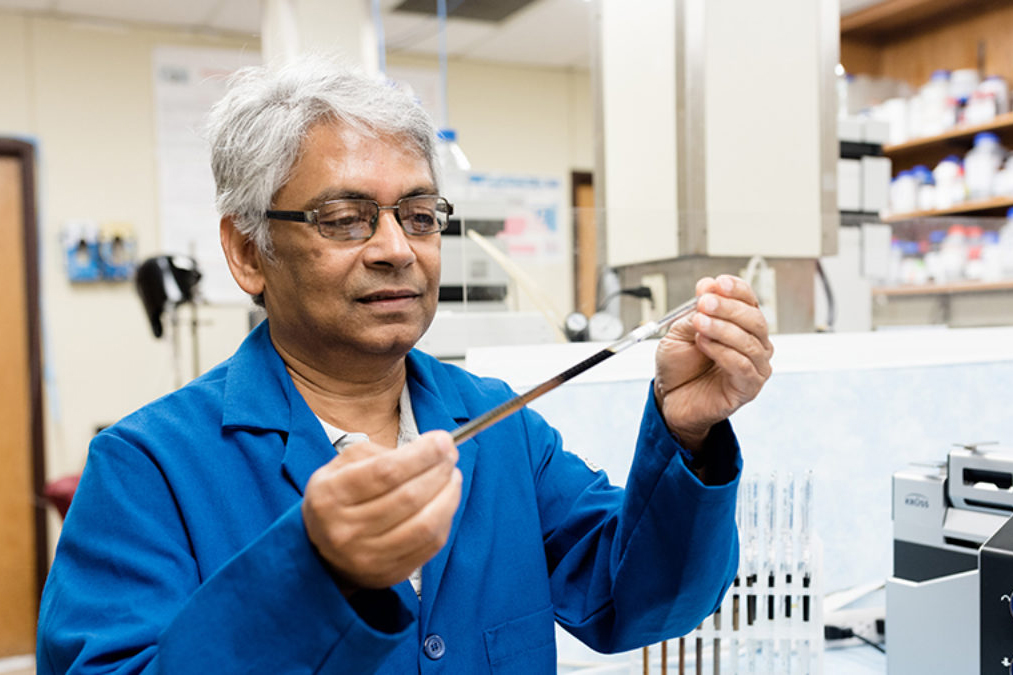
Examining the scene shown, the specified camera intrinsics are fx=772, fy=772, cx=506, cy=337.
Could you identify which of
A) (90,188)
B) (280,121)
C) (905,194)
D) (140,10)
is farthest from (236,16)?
(280,121)

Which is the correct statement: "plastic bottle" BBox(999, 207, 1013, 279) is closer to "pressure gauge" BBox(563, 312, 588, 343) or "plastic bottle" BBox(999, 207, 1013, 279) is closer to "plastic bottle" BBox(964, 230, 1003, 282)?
"plastic bottle" BBox(964, 230, 1003, 282)

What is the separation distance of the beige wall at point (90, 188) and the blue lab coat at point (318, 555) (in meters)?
3.23

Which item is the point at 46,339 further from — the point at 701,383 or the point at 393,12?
the point at 701,383

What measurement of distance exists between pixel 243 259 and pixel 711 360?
23.2 inches

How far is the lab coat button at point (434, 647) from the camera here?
2.76 ft

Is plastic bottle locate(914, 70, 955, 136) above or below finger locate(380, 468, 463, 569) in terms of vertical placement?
above

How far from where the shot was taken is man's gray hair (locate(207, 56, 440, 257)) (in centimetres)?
88

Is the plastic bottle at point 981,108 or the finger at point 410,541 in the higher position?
the plastic bottle at point 981,108

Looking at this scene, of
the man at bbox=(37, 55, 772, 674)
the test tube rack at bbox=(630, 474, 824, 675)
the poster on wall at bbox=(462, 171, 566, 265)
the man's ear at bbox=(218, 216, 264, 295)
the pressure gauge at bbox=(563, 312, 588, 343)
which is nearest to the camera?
the man at bbox=(37, 55, 772, 674)

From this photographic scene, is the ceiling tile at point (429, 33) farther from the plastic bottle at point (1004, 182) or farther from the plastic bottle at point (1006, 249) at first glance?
the plastic bottle at point (1006, 249)

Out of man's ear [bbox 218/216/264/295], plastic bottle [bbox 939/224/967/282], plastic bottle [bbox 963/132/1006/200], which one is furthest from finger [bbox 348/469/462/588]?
plastic bottle [bbox 963/132/1006/200]

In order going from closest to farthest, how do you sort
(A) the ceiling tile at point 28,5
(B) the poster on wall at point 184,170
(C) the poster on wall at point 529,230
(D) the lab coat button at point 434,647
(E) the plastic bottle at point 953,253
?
(D) the lab coat button at point 434,647 → (C) the poster on wall at point 529,230 → (E) the plastic bottle at point 953,253 → (A) the ceiling tile at point 28,5 → (B) the poster on wall at point 184,170

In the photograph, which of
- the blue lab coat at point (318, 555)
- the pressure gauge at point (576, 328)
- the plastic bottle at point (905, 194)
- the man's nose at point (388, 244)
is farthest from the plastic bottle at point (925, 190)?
the man's nose at point (388, 244)

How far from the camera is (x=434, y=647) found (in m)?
0.85
